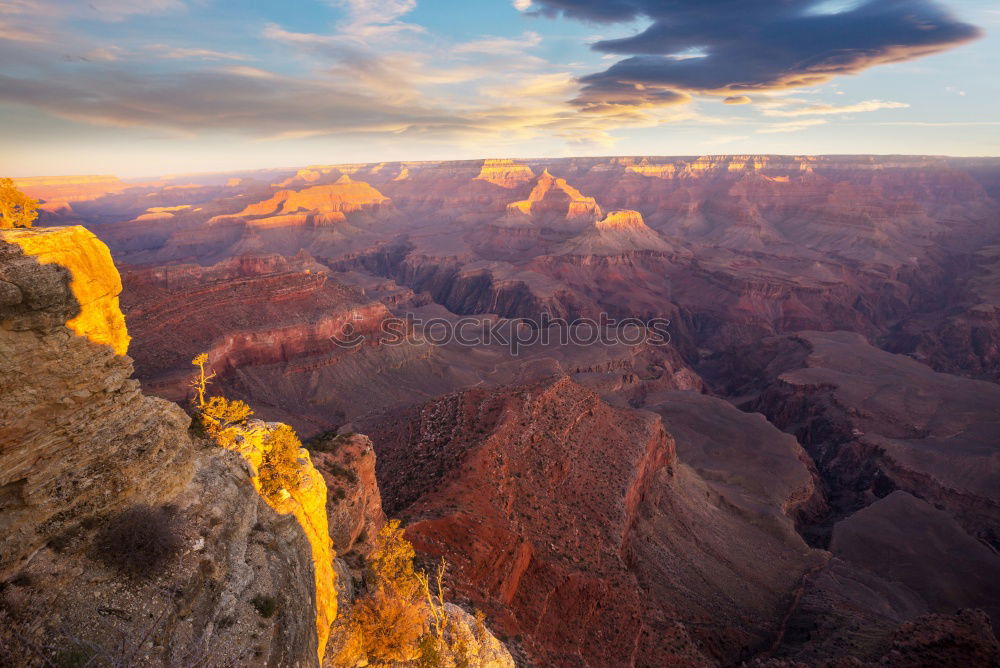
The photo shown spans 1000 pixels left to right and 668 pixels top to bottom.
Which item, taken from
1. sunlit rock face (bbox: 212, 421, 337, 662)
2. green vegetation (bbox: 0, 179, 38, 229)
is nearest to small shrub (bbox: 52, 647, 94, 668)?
sunlit rock face (bbox: 212, 421, 337, 662)

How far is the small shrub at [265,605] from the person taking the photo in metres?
12.4

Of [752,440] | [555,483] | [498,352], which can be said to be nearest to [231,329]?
[498,352]

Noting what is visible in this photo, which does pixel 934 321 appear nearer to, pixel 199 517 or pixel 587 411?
pixel 587 411

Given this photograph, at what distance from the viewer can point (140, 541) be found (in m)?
12.0

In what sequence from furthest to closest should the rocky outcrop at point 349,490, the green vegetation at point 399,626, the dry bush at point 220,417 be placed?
the rocky outcrop at point 349,490
the dry bush at point 220,417
the green vegetation at point 399,626

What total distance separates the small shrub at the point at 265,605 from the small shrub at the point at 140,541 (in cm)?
224

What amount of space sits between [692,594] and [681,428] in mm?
30615

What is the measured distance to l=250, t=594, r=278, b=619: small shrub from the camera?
1245 cm

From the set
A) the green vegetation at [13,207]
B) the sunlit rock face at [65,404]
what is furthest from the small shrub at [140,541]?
the green vegetation at [13,207]

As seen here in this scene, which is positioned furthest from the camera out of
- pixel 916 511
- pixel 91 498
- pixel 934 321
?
pixel 934 321

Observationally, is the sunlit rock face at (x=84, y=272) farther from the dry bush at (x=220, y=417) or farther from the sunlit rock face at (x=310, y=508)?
the sunlit rock face at (x=310, y=508)

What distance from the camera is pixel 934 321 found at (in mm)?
136625

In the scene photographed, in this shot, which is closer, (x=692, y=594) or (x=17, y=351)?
(x=17, y=351)

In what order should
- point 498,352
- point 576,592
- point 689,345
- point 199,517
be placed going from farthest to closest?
point 689,345 → point 498,352 → point 576,592 → point 199,517
